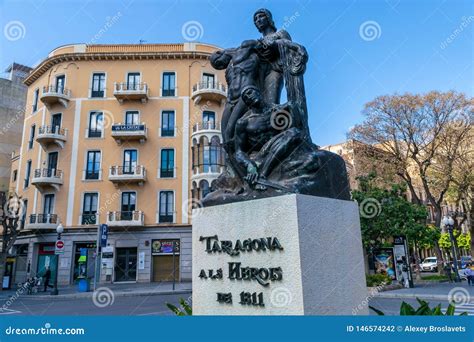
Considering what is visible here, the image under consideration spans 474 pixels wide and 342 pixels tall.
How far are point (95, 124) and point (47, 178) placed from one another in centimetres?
560

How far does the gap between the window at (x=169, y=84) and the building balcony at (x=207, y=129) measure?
3.89m

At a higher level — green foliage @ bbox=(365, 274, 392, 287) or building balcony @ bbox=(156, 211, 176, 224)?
building balcony @ bbox=(156, 211, 176, 224)

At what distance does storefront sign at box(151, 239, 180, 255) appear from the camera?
27.7 metres

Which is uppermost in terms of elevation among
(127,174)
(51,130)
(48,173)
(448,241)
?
(51,130)

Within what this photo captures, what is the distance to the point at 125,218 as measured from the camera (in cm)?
2814

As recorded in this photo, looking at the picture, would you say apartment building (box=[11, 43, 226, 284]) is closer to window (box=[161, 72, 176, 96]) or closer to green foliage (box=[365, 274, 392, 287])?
window (box=[161, 72, 176, 96])

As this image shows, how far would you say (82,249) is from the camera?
1097 inches

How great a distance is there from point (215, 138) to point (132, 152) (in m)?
6.82

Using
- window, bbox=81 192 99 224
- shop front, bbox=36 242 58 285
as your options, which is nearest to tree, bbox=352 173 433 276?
window, bbox=81 192 99 224

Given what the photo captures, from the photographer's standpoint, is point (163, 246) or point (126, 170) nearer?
point (163, 246)

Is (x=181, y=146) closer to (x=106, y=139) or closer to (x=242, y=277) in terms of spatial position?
(x=106, y=139)

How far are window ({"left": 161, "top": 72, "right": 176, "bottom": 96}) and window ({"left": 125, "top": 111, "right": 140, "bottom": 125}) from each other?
111 inches

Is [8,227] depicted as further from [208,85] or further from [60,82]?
[208,85]

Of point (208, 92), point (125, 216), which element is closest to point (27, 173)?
point (125, 216)
